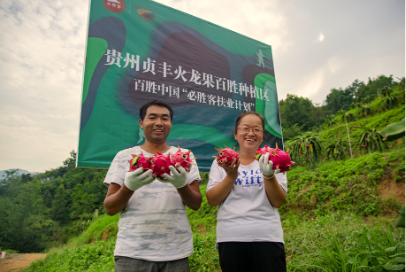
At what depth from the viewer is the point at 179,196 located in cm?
139

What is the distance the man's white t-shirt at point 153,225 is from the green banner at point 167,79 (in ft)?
4.79

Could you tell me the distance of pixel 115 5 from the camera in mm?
2910

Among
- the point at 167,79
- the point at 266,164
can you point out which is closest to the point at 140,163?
the point at 266,164

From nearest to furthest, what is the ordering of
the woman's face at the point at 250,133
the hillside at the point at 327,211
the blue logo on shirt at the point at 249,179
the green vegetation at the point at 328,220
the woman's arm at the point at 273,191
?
the woman's arm at the point at 273,191 → the blue logo on shirt at the point at 249,179 → the woman's face at the point at 250,133 → the green vegetation at the point at 328,220 → the hillside at the point at 327,211

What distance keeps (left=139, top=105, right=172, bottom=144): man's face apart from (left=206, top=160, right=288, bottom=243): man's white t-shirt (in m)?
0.45

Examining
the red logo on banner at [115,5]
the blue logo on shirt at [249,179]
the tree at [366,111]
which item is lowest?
the blue logo on shirt at [249,179]

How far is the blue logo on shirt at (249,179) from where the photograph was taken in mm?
1456

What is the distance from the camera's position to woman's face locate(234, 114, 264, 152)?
1594 millimetres

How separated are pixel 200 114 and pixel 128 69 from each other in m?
1.11

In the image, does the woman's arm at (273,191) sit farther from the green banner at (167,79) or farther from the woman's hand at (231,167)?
the green banner at (167,79)

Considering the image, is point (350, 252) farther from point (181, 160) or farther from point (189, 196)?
point (181, 160)

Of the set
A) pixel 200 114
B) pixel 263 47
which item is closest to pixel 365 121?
pixel 263 47

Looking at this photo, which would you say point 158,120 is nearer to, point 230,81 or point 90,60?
point 90,60

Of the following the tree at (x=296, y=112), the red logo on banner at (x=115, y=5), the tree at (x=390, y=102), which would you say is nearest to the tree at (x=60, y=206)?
the tree at (x=296, y=112)
